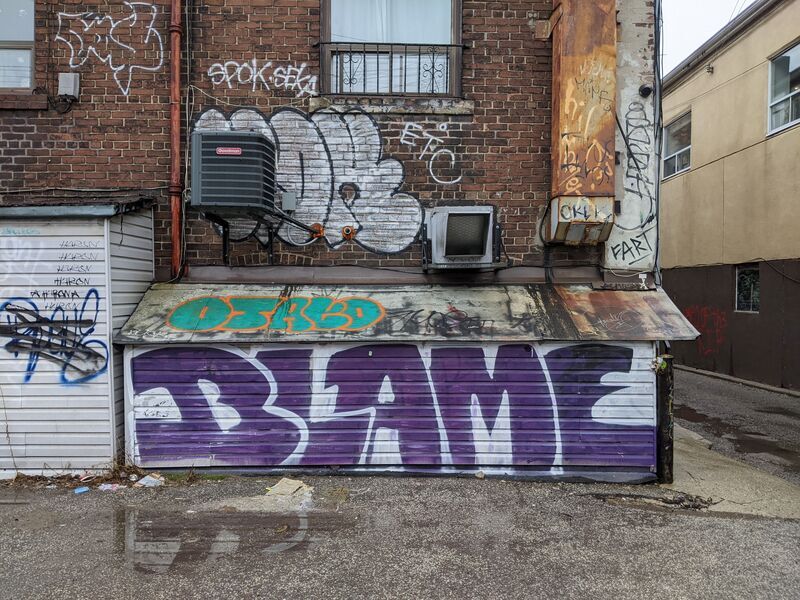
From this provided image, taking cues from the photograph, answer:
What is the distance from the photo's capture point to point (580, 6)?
215 inches

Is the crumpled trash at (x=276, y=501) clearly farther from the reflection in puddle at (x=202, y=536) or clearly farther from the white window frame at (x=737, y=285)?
the white window frame at (x=737, y=285)

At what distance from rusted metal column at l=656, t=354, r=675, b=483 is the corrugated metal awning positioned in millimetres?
399

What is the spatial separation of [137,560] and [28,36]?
574 cm

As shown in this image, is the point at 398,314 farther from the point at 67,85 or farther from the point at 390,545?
the point at 67,85

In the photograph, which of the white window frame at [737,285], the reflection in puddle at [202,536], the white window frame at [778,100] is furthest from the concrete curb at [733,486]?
the white window frame at [778,100]

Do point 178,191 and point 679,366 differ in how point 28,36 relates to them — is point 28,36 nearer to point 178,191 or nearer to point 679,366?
point 178,191

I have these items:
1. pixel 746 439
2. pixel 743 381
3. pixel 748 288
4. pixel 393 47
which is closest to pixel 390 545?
pixel 393 47

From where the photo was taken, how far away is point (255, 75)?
5859 millimetres

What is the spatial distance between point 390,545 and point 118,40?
590 cm

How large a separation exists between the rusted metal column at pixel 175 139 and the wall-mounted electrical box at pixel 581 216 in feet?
13.4

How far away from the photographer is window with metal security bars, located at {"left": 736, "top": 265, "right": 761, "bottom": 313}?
11.3 metres

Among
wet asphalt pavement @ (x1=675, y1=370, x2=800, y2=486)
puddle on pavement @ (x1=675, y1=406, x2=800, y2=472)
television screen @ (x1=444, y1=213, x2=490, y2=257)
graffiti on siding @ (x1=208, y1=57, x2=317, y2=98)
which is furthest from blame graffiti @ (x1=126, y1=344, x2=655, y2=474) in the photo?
graffiti on siding @ (x1=208, y1=57, x2=317, y2=98)

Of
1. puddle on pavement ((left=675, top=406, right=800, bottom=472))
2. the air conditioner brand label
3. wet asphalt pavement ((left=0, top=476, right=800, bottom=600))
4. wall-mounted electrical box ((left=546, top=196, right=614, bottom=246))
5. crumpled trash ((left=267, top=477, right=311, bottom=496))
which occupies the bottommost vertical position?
puddle on pavement ((left=675, top=406, right=800, bottom=472))

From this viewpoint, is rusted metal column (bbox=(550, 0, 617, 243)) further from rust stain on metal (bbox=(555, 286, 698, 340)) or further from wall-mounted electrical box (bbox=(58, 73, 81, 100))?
wall-mounted electrical box (bbox=(58, 73, 81, 100))
